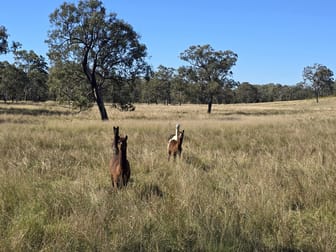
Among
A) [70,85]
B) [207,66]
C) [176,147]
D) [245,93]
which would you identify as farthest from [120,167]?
[245,93]

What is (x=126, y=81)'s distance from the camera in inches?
1195

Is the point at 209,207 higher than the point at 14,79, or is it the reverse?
the point at 14,79

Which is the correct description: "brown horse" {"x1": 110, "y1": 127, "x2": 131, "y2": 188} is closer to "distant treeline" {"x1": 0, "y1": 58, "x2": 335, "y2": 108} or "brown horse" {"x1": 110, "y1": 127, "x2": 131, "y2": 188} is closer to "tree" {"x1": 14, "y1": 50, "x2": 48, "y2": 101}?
"distant treeline" {"x1": 0, "y1": 58, "x2": 335, "y2": 108}

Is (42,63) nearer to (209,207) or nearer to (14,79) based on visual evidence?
(14,79)

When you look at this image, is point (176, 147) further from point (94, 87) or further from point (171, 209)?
point (94, 87)

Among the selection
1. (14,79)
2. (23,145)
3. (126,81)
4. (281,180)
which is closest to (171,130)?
(23,145)

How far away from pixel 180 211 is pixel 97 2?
89.5ft

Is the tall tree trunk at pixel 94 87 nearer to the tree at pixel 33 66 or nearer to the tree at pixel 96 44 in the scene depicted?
the tree at pixel 96 44

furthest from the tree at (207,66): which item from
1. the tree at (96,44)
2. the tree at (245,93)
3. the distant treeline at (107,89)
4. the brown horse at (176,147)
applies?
the tree at (245,93)

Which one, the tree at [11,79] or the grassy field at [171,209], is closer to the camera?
the grassy field at [171,209]

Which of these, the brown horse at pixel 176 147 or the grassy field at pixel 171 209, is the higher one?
the brown horse at pixel 176 147

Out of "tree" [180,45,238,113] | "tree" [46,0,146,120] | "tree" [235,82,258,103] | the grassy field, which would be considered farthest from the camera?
"tree" [235,82,258,103]

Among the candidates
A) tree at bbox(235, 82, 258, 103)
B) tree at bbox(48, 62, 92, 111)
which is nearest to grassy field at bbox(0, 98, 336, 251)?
tree at bbox(48, 62, 92, 111)

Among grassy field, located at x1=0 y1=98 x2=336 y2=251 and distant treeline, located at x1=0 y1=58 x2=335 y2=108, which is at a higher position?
distant treeline, located at x1=0 y1=58 x2=335 y2=108
